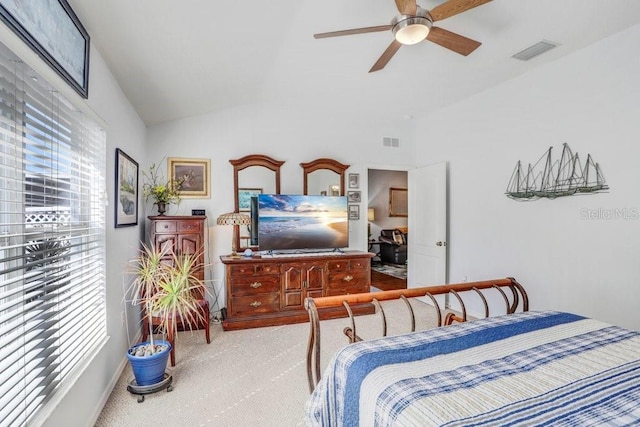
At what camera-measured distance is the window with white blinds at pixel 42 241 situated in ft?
4.17

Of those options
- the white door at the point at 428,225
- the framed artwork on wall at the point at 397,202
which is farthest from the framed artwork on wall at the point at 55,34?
the framed artwork on wall at the point at 397,202

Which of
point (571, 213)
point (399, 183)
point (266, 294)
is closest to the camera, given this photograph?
point (571, 213)

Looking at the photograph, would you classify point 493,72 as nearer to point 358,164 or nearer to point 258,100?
point 358,164

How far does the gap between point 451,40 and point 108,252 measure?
2.98 metres

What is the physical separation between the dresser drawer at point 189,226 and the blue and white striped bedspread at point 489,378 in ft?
8.72

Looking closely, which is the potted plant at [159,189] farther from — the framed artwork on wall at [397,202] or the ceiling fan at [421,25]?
the framed artwork on wall at [397,202]

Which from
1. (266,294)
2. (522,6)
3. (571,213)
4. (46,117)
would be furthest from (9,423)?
(571,213)

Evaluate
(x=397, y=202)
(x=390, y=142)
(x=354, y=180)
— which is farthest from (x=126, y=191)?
(x=397, y=202)

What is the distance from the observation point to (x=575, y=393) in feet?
3.92

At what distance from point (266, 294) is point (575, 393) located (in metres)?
3.23

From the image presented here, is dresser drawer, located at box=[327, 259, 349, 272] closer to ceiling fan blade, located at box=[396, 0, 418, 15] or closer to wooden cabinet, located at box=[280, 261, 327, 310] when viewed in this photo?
wooden cabinet, located at box=[280, 261, 327, 310]

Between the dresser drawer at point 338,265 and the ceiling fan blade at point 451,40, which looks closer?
the ceiling fan blade at point 451,40

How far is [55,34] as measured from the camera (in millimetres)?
1572

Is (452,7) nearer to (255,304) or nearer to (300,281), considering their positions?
(300,281)
